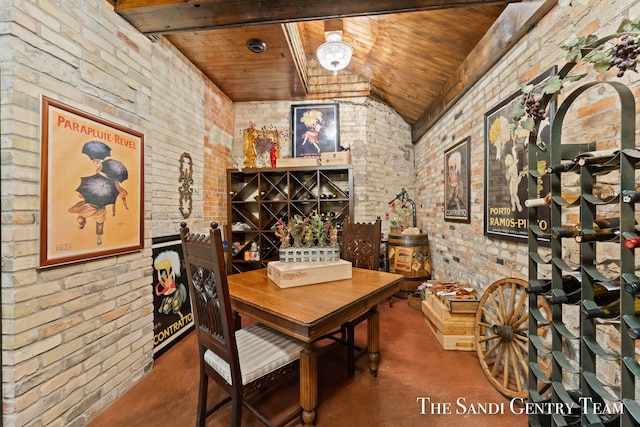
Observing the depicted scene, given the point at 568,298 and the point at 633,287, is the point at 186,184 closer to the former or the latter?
the point at 568,298

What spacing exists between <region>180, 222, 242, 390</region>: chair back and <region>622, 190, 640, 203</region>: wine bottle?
60.5 inches

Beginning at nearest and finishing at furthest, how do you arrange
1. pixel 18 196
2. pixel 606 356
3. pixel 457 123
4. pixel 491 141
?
pixel 606 356, pixel 18 196, pixel 491 141, pixel 457 123

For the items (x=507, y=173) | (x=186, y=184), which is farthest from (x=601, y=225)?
(x=186, y=184)

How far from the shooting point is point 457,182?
2879 millimetres

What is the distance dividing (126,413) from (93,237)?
1.22 m

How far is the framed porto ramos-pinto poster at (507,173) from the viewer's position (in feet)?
5.70

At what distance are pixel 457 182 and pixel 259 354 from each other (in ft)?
8.68

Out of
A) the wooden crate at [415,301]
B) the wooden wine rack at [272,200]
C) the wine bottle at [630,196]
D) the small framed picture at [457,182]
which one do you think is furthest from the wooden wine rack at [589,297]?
the wooden wine rack at [272,200]

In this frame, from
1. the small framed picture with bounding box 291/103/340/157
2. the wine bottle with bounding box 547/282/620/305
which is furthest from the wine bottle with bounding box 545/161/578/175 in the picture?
the small framed picture with bounding box 291/103/340/157

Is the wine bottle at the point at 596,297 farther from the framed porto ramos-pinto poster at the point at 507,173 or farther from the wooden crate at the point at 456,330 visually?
the wooden crate at the point at 456,330

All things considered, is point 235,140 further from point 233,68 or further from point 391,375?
point 391,375

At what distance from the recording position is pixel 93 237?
5.66 ft

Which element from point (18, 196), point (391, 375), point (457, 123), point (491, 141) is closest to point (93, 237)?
point (18, 196)

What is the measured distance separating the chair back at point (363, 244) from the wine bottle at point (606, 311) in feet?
5.73
